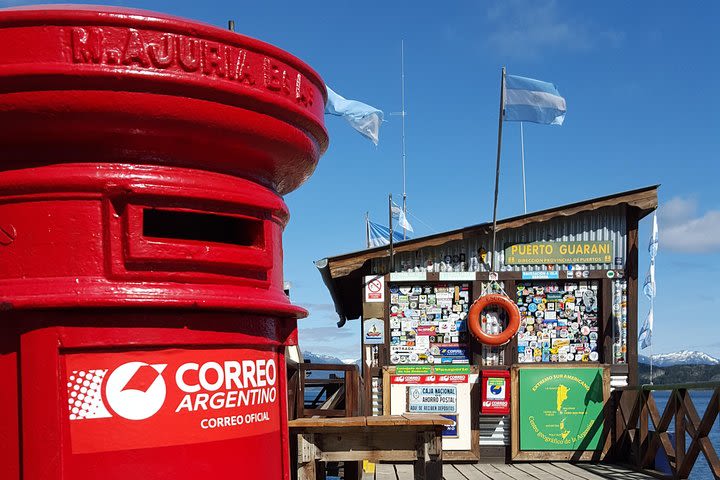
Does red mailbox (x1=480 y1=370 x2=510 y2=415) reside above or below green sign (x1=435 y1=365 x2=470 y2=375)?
below

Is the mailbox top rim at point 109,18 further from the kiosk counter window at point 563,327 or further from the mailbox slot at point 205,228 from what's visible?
the kiosk counter window at point 563,327

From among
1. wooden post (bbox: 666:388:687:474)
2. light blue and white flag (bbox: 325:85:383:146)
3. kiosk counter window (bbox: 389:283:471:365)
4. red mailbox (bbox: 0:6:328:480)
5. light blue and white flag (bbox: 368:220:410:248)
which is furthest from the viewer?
light blue and white flag (bbox: 368:220:410:248)

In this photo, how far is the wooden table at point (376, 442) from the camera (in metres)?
5.57

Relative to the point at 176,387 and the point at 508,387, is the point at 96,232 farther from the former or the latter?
the point at 508,387

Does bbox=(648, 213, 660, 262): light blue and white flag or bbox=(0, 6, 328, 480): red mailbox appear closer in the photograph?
bbox=(0, 6, 328, 480): red mailbox

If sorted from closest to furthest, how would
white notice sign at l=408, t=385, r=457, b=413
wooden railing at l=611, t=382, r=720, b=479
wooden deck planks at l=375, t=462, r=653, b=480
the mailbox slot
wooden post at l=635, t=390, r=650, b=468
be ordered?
1. the mailbox slot
2. wooden railing at l=611, t=382, r=720, b=479
3. wooden deck planks at l=375, t=462, r=653, b=480
4. wooden post at l=635, t=390, r=650, b=468
5. white notice sign at l=408, t=385, r=457, b=413

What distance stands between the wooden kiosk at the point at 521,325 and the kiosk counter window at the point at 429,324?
0.05ft

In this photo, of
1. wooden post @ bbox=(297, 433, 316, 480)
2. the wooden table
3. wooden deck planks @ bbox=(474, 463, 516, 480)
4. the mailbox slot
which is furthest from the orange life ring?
the mailbox slot

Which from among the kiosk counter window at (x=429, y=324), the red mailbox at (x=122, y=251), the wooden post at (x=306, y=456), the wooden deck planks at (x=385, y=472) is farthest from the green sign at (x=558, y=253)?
the red mailbox at (x=122, y=251)

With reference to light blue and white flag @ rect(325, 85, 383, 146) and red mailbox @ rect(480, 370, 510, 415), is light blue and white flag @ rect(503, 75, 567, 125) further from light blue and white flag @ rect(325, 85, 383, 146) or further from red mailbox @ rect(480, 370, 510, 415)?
red mailbox @ rect(480, 370, 510, 415)

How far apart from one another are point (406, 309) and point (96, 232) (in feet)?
33.0

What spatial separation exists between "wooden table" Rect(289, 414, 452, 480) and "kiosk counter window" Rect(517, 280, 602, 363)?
604 cm

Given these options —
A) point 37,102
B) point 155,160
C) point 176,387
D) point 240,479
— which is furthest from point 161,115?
point 240,479

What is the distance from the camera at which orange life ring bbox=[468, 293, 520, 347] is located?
1112 cm
